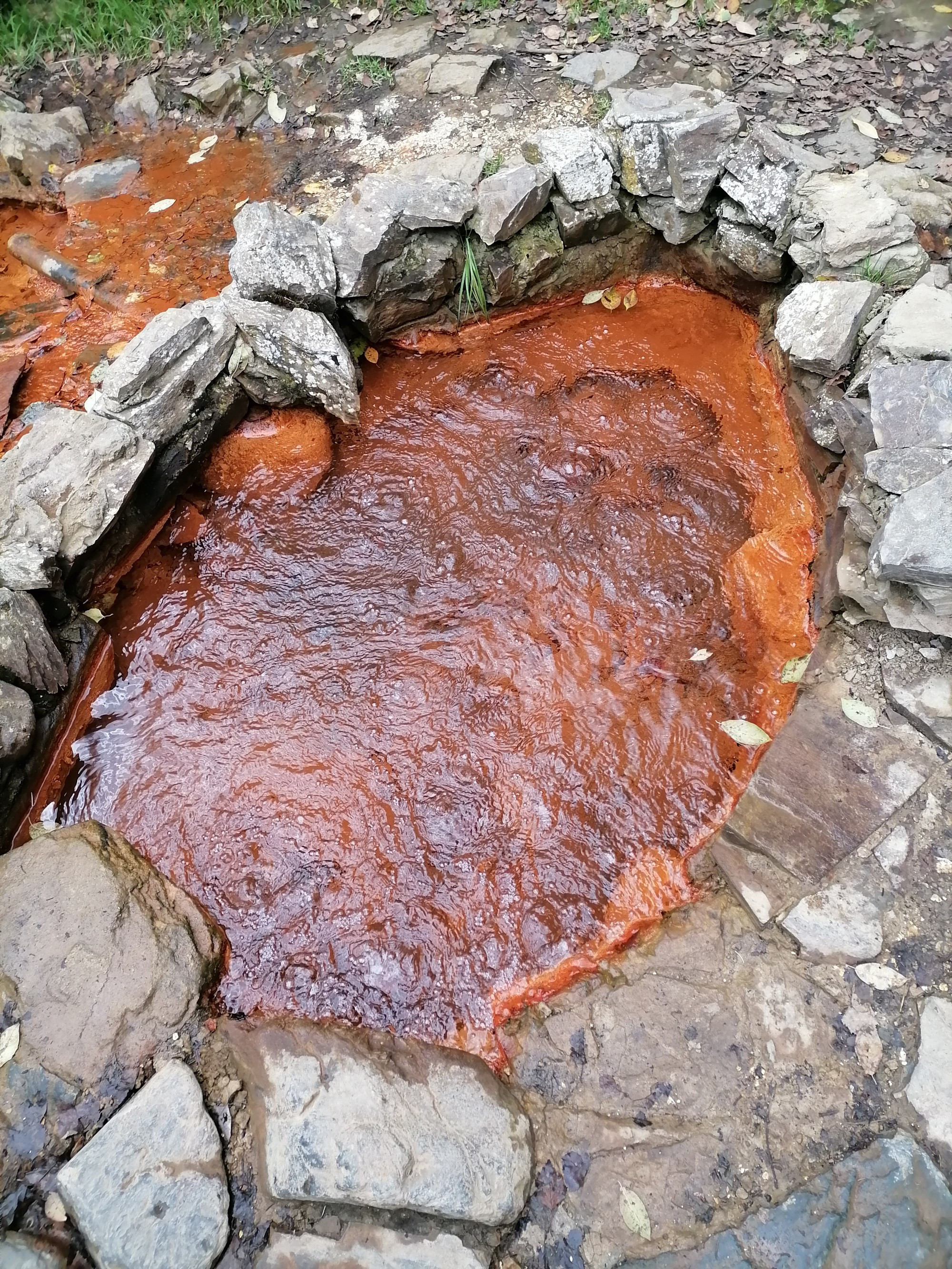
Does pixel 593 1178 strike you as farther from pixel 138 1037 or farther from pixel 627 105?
pixel 627 105

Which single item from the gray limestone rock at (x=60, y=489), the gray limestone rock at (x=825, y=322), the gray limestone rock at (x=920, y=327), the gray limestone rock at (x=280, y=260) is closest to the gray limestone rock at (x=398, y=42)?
the gray limestone rock at (x=280, y=260)

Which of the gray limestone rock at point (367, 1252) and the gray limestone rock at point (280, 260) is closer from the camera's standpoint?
the gray limestone rock at point (367, 1252)

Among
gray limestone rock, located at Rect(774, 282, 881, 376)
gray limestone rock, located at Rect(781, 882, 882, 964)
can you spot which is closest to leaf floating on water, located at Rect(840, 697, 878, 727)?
gray limestone rock, located at Rect(781, 882, 882, 964)

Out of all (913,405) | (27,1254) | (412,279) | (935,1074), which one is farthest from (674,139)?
(27,1254)

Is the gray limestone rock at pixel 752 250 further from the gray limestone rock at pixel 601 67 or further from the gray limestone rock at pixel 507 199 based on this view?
the gray limestone rock at pixel 601 67

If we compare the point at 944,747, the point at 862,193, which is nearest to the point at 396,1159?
the point at 944,747

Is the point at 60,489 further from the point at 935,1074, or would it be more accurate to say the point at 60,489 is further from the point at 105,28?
the point at 105,28
